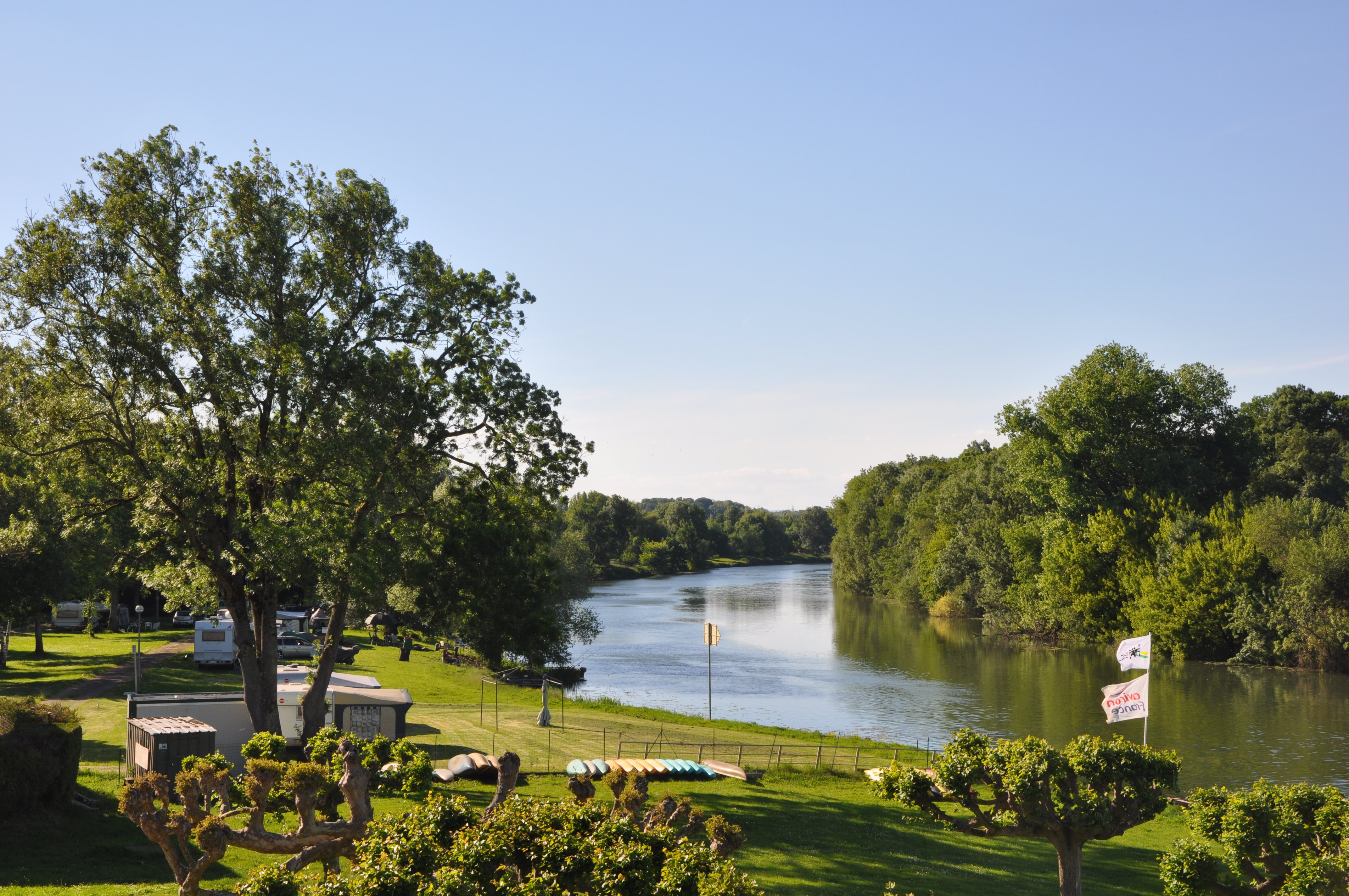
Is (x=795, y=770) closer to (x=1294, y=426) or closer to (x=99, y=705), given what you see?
(x=99, y=705)

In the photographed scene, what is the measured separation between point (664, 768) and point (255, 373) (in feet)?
48.9

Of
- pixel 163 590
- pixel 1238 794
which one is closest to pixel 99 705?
pixel 163 590

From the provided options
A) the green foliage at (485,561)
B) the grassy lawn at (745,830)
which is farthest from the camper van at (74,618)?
the green foliage at (485,561)

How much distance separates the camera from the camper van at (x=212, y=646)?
45625 mm

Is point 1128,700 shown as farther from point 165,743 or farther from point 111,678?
point 111,678

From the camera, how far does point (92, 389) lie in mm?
23672

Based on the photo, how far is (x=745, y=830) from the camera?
22.3m

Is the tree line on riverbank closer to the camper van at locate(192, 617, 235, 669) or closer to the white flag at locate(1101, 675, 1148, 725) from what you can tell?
the white flag at locate(1101, 675, 1148, 725)

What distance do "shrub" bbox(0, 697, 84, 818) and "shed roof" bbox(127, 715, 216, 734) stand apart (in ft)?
4.97

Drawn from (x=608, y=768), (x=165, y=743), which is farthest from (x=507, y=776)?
(x=608, y=768)

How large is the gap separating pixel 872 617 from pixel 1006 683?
4054cm

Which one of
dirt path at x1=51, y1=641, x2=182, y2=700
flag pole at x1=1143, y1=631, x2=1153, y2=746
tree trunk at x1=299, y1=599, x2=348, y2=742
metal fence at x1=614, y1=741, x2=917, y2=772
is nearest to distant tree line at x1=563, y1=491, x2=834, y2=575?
dirt path at x1=51, y1=641, x2=182, y2=700

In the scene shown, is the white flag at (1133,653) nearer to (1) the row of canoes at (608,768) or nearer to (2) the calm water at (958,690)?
(2) the calm water at (958,690)

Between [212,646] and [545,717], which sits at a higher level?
[212,646]
